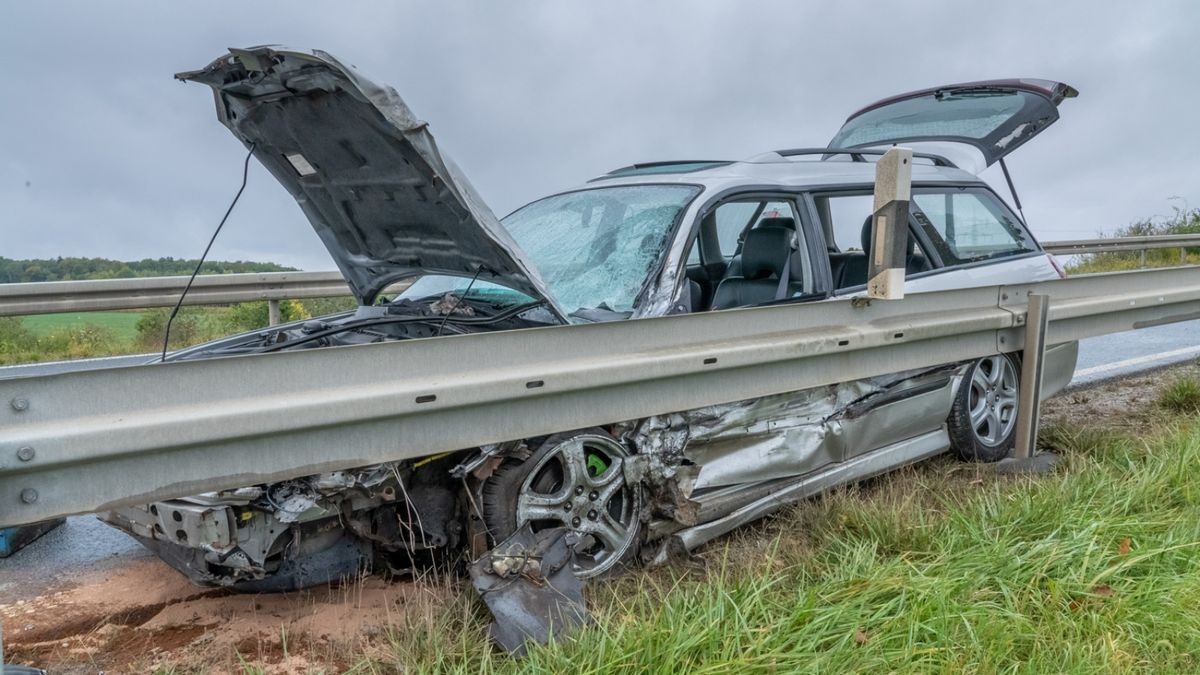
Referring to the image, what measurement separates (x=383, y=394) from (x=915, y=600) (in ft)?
6.07

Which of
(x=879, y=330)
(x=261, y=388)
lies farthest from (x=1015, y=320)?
(x=261, y=388)

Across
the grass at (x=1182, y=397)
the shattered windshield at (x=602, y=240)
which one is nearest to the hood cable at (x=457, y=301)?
the shattered windshield at (x=602, y=240)

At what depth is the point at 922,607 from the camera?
9.95 feet

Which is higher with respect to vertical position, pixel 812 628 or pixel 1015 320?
pixel 1015 320

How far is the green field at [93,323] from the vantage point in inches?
393

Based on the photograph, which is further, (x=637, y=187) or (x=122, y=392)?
(x=637, y=187)

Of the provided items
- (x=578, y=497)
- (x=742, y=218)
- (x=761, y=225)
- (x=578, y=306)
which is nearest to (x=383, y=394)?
(x=578, y=497)

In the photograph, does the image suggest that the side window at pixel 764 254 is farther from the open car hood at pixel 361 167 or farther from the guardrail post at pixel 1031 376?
the open car hood at pixel 361 167

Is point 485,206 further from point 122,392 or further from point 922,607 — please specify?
point 922,607

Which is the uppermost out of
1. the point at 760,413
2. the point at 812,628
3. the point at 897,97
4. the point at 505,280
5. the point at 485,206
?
the point at 897,97

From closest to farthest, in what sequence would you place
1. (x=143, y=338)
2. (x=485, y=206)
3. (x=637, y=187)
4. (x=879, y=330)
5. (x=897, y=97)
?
(x=485, y=206), (x=879, y=330), (x=637, y=187), (x=897, y=97), (x=143, y=338)

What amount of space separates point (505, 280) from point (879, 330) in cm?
166

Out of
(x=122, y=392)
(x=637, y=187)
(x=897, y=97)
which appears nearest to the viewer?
(x=122, y=392)

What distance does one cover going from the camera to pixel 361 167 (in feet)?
12.8
